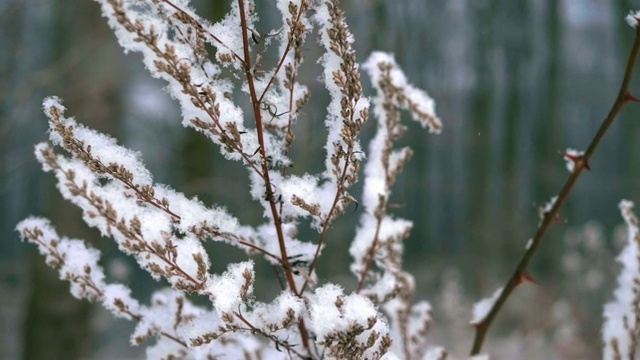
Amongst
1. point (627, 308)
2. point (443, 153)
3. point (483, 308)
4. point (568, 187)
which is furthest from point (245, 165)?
point (443, 153)

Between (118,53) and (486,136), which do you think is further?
(486,136)

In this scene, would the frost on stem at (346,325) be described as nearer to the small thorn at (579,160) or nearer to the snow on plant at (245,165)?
the snow on plant at (245,165)

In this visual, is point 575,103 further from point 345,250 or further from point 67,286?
point 67,286

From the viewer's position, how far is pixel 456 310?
5.79m

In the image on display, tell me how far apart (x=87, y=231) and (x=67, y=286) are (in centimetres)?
36

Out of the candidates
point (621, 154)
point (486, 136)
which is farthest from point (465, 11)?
point (621, 154)

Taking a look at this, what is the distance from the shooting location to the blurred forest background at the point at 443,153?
461 centimetres

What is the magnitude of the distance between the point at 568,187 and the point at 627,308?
42 cm

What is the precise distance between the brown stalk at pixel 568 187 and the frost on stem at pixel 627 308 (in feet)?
0.84

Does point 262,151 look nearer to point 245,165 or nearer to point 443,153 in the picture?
point 245,165

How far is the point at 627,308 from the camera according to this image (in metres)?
1.51

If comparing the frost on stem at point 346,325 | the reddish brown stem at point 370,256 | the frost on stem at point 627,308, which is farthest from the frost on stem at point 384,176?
the frost on stem at point 627,308

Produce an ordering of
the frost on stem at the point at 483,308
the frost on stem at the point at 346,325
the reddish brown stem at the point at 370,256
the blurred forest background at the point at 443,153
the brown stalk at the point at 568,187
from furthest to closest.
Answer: the blurred forest background at the point at 443,153
the frost on stem at the point at 483,308
the reddish brown stem at the point at 370,256
the brown stalk at the point at 568,187
the frost on stem at the point at 346,325

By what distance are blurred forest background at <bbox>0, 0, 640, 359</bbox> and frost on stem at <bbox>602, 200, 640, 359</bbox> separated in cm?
22
